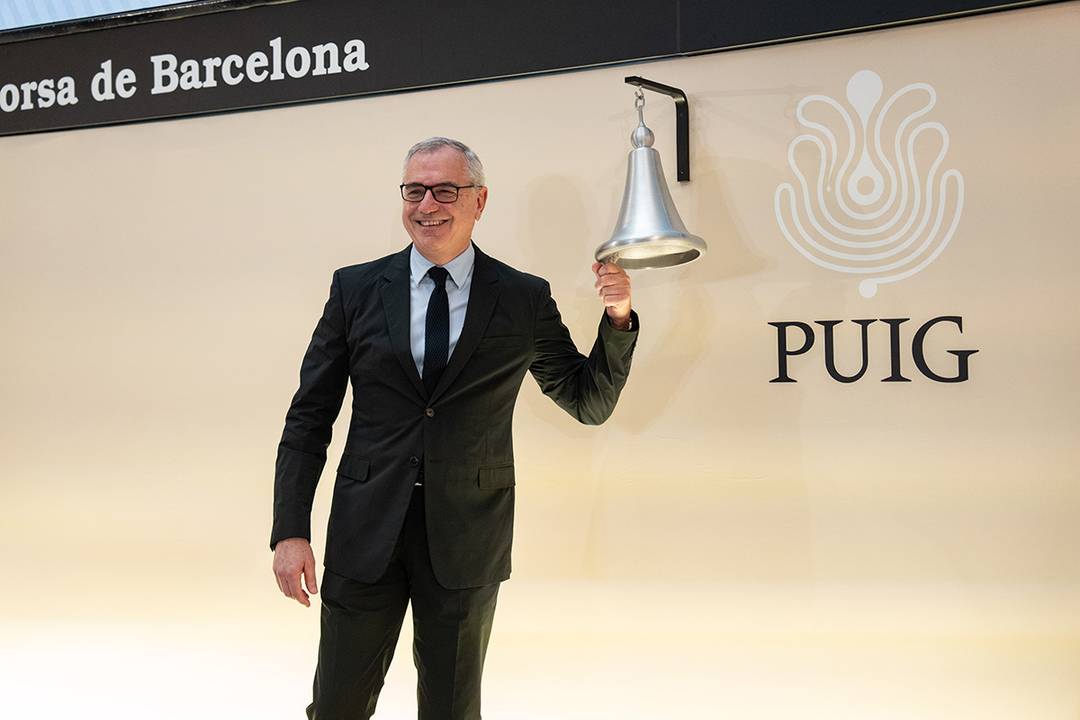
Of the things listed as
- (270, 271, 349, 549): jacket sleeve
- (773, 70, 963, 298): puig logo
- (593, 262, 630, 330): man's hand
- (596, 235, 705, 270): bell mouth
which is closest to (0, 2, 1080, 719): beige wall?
(773, 70, 963, 298): puig logo

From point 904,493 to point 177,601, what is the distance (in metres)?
2.31

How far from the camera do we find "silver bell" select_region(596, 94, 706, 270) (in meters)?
2.30

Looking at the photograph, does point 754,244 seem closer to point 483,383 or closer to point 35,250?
point 483,383

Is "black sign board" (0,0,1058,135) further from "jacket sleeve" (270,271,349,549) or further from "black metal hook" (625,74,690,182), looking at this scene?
"jacket sleeve" (270,271,349,549)

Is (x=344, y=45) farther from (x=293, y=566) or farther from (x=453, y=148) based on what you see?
(x=293, y=566)

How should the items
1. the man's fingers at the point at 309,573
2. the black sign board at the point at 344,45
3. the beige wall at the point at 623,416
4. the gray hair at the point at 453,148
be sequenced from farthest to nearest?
the black sign board at the point at 344,45 → the beige wall at the point at 623,416 → the gray hair at the point at 453,148 → the man's fingers at the point at 309,573

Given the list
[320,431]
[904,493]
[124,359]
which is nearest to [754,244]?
[904,493]

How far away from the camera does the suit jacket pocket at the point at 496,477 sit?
2248 millimetres

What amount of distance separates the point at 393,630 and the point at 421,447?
0.41 metres

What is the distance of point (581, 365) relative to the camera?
2.44 meters

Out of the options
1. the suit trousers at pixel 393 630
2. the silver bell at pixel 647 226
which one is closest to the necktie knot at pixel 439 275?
the silver bell at pixel 647 226

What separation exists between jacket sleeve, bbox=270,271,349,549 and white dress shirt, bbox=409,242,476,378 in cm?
16

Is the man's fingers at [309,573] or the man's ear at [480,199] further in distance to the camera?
the man's ear at [480,199]

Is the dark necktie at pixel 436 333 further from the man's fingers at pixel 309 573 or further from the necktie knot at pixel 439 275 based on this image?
the man's fingers at pixel 309 573
